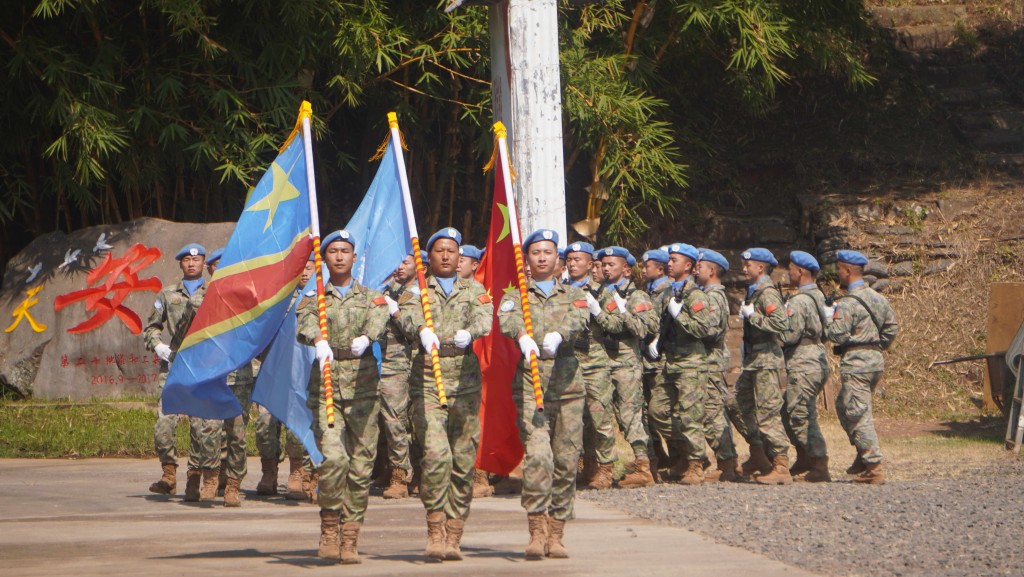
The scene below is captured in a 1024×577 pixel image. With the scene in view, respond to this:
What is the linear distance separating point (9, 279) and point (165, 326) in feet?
16.0

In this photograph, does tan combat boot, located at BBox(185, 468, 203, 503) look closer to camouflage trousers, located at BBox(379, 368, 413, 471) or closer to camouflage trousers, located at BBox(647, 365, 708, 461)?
camouflage trousers, located at BBox(379, 368, 413, 471)

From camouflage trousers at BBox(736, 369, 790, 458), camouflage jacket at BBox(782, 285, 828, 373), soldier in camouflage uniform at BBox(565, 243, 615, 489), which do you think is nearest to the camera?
soldier in camouflage uniform at BBox(565, 243, 615, 489)

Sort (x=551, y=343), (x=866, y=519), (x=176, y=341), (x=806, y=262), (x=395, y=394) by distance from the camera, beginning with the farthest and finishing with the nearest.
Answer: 1. (x=806, y=262)
2. (x=176, y=341)
3. (x=395, y=394)
4. (x=866, y=519)
5. (x=551, y=343)

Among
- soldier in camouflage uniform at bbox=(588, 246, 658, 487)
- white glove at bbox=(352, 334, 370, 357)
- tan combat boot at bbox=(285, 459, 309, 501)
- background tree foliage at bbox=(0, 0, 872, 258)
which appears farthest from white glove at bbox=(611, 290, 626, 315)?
background tree foliage at bbox=(0, 0, 872, 258)

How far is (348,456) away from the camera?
686cm

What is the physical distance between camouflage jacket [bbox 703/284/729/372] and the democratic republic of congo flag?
11.5 ft

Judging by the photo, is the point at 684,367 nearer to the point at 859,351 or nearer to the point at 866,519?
the point at 859,351

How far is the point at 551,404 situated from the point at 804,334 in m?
3.46

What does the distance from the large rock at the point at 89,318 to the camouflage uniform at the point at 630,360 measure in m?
4.71

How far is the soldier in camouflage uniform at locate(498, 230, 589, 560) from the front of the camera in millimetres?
6875

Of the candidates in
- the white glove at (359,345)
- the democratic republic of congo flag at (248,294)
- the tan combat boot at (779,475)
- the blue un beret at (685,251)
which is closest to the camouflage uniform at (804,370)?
the tan combat boot at (779,475)

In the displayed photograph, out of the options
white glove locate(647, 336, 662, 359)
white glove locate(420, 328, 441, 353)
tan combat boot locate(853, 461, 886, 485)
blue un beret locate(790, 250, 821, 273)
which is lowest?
tan combat boot locate(853, 461, 886, 485)

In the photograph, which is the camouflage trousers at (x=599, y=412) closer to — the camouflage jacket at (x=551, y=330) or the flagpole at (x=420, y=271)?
the camouflage jacket at (x=551, y=330)

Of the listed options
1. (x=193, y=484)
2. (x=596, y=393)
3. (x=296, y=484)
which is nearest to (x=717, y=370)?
(x=596, y=393)
